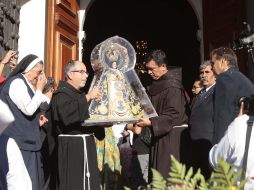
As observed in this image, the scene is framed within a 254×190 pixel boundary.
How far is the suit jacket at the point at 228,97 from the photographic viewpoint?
124 inches

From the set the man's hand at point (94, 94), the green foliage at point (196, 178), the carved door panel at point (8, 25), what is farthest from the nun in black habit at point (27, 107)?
the green foliage at point (196, 178)

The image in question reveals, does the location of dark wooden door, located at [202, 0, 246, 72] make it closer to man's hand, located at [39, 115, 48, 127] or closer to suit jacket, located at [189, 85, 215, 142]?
suit jacket, located at [189, 85, 215, 142]

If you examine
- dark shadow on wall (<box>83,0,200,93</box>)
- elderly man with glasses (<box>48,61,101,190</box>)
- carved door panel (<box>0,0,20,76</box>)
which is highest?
dark shadow on wall (<box>83,0,200,93</box>)

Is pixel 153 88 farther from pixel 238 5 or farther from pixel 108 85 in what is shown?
pixel 238 5

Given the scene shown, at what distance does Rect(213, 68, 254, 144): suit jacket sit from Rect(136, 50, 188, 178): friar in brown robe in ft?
2.80

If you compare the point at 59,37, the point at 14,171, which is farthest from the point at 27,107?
the point at 59,37

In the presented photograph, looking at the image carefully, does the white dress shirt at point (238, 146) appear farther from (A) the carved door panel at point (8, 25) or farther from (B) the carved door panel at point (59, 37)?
(B) the carved door panel at point (59, 37)

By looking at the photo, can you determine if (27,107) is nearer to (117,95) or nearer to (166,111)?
(117,95)

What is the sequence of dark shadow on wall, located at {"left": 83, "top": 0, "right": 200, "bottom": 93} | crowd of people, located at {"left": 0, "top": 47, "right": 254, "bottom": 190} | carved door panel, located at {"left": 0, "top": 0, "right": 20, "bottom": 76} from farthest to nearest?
dark shadow on wall, located at {"left": 83, "top": 0, "right": 200, "bottom": 93}, carved door panel, located at {"left": 0, "top": 0, "right": 20, "bottom": 76}, crowd of people, located at {"left": 0, "top": 47, "right": 254, "bottom": 190}

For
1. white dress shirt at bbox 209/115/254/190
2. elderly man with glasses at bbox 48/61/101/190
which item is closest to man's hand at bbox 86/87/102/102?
elderly man with glasses at bbox 48/61/101/190

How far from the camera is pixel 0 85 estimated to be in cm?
382

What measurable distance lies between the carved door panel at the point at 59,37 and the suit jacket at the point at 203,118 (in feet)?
7.96

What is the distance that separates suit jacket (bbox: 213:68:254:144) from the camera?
3141mm

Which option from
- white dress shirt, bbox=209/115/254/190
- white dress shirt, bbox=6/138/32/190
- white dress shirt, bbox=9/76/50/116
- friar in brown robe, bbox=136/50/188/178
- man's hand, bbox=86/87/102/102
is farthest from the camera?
friar in brown robe, bbox=136/50/188/178
